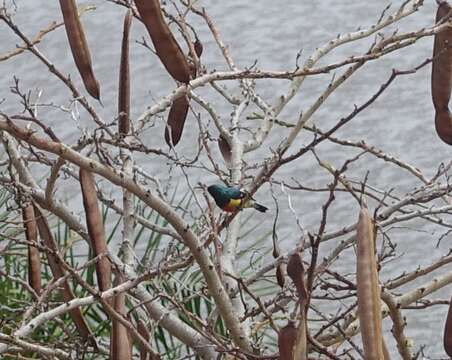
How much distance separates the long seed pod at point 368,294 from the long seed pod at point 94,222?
32 cm

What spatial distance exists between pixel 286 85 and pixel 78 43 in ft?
5.53

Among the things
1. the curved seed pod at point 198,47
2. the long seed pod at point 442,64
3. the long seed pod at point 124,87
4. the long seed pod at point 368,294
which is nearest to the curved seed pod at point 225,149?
the curved seed pod at point 198,47

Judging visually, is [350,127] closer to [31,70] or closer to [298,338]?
[31,70]

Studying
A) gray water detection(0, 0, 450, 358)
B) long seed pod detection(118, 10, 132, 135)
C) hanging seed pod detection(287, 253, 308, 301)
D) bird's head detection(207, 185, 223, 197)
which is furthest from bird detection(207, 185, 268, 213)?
gray water detection(0, 0, 450, 358)

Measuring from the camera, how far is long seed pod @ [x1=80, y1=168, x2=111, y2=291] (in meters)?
0.88

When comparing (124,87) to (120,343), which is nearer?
(120,343)

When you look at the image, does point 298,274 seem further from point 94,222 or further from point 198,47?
point 198,47

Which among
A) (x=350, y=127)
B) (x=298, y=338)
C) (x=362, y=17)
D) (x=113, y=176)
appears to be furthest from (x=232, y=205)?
(x=362, y=17)

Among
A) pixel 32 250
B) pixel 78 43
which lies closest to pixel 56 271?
pixel 32 250

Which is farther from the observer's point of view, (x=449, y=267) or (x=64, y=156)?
(x=449, y=267)

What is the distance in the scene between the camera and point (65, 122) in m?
2.55

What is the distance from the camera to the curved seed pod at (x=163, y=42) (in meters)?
0.74

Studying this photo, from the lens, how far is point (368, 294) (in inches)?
23.7

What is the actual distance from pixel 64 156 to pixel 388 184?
5.63ft
